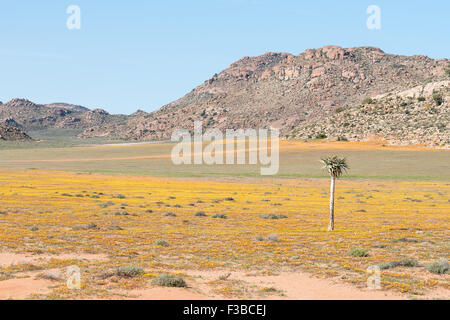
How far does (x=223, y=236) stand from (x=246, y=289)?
1026 cm

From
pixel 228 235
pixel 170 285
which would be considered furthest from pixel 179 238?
pixel 170 285

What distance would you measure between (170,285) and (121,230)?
12.3 meters

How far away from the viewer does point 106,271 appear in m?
15.3

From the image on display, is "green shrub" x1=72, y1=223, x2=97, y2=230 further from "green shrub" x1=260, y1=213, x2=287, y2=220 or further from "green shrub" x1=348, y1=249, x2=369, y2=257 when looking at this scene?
"green shrub" x1=348, y1=249, x2=369, y2=257

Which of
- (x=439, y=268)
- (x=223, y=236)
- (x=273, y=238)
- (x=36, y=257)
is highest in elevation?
(x=439, y=268)

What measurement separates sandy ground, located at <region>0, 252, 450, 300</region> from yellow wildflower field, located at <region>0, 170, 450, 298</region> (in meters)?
0.57

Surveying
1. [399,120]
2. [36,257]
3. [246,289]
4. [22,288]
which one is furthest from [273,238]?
[399,120]

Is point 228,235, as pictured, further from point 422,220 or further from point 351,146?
point 351,146

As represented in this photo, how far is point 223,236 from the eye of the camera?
23.8 metres

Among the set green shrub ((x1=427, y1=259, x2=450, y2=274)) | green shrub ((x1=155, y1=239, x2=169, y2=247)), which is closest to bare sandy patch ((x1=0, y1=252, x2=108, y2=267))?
green shrub ((x1=155, y1=239, x2=169, y2=247))

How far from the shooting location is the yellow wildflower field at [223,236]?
16.1m

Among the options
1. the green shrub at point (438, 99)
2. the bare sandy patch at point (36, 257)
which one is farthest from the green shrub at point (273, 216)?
the green shrub at point (438, 99)

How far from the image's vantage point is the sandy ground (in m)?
12.6

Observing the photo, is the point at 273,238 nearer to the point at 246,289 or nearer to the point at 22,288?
the point at 246,289
